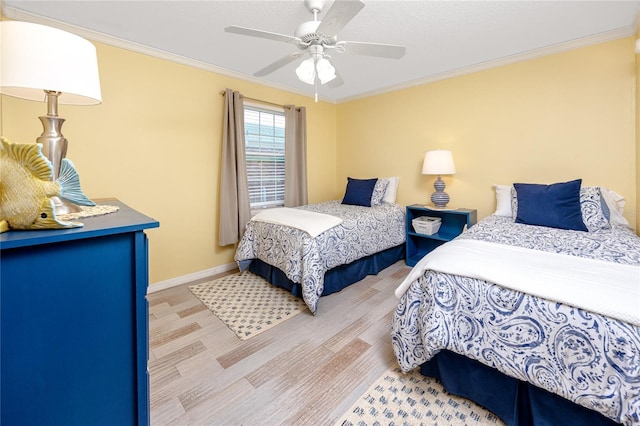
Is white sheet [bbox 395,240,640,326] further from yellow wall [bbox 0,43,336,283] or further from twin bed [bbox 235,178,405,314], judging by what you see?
yellow wall [bbox 0,43,336,283]

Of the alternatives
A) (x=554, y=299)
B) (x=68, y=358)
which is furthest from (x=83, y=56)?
(x=554, y=299)

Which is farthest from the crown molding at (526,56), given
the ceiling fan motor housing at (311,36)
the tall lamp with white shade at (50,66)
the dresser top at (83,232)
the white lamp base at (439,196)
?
the dresser top at (83,232)

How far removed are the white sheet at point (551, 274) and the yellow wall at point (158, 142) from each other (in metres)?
A: 2.41

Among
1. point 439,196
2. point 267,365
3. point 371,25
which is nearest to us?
point 267,365

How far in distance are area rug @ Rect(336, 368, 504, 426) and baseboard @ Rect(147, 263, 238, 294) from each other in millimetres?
2243

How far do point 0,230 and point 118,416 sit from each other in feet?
1.89

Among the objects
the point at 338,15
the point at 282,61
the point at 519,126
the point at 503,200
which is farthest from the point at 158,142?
the point at 519,126

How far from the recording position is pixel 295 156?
3.88 m

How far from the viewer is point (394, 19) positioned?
83.4 inches

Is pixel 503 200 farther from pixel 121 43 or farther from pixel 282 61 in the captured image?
pixel 121 43

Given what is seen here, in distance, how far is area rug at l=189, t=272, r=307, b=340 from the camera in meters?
2.20

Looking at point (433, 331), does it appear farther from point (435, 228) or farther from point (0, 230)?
point (435, 228)

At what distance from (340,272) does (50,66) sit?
2431 millimetres

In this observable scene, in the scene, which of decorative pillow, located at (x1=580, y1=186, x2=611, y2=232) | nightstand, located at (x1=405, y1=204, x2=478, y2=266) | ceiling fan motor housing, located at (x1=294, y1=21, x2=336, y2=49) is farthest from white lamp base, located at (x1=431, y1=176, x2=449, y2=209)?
ceiling fan motor housing, located at (x1=294, y1=21, x2=336, y2=49)
